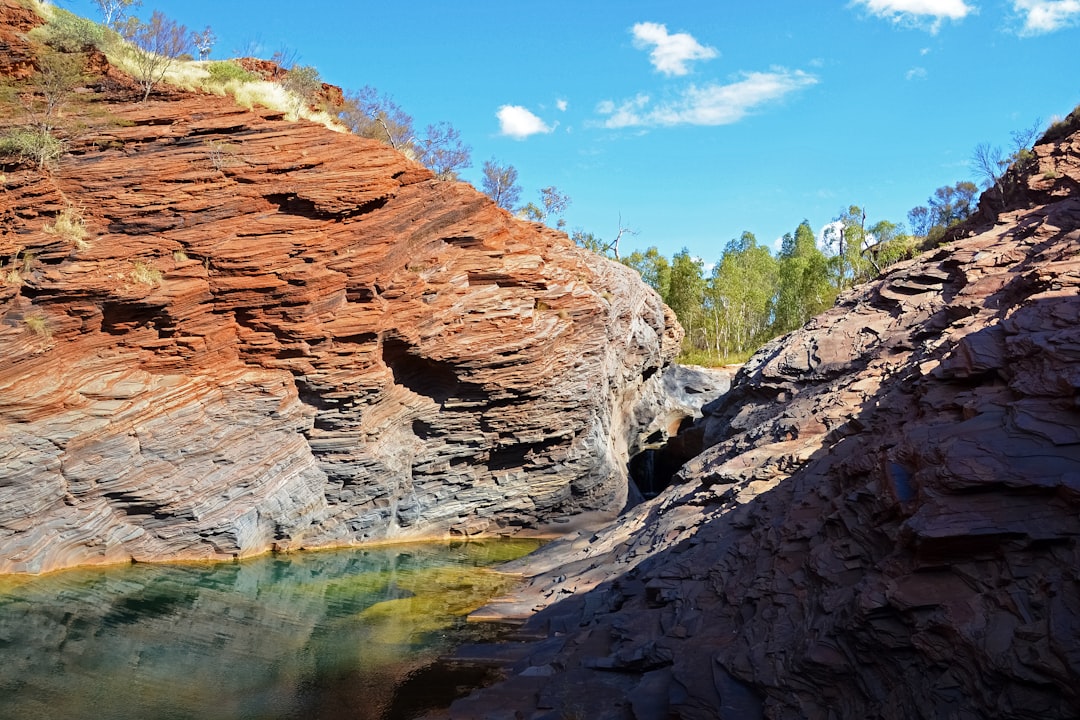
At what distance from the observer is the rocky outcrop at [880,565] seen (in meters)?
7.00

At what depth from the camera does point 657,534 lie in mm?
16000

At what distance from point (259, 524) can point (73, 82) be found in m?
14.1

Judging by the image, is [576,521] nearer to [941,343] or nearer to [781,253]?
[941,343]

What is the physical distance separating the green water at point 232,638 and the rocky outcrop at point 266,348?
2.24 metres

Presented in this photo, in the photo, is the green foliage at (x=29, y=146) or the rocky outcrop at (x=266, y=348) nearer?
the rocky outcrop at (x=266, y=348)

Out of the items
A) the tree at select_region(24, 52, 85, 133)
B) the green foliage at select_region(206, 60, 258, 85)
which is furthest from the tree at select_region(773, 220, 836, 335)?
the tree at select_region(24, 52, 85, 133)

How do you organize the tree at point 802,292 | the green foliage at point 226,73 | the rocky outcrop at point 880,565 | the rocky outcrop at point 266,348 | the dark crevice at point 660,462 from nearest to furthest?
the rocky outcrop at point 880,565, the rocky outcrop at point 266,348, the green foliage at point 226,73, the dark crevice at point 660,462, the tree at point 802,292

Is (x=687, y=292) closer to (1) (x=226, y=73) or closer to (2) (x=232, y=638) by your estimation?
(1) (x=226, y=73)

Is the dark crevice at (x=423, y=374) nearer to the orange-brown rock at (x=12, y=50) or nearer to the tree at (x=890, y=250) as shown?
the orange-brown rock at (x=12, y=50)

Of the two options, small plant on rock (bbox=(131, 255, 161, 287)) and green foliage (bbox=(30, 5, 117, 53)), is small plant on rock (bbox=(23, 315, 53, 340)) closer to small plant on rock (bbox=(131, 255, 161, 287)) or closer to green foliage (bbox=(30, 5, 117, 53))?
small plant on rock (bbox=(131, 255, 161, 287))

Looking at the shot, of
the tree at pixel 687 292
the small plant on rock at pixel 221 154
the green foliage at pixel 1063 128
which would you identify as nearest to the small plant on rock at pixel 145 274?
the small plant on rock at pixel 221 154

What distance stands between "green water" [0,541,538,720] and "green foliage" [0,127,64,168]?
10.8 meters

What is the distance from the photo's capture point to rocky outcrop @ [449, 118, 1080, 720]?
7.00 m

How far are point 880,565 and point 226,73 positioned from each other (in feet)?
76.7
